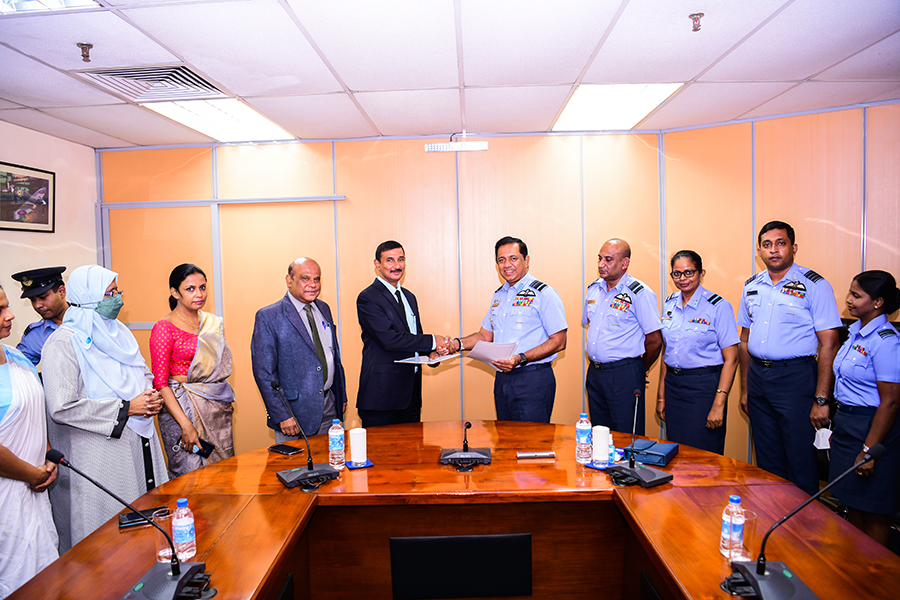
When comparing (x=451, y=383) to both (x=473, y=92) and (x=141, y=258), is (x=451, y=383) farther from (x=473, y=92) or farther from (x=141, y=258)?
(x=141, y=258)

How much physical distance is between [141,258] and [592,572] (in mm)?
4544

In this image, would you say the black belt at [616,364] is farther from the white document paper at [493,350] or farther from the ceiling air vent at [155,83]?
the ceiling air vent at [155,83]

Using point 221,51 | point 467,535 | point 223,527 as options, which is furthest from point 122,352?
point 467,535

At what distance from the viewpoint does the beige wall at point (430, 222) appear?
4422mm

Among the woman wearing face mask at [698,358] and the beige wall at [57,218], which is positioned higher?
the beige wall at [57,218]

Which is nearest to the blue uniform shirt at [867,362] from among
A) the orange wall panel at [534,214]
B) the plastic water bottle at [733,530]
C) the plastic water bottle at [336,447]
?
the plastic water bottle at [733,530]

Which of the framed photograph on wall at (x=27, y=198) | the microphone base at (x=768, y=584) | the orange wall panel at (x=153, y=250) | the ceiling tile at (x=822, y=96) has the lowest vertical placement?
the microphone base at (x=768, y=584)

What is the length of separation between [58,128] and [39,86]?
1.06 metres

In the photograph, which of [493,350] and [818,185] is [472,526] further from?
[818,185]

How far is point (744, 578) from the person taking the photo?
1.39 meters

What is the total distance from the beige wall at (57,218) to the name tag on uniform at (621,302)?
14.5 ft

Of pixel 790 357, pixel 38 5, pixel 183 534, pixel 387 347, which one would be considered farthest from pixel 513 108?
pixel 183 534

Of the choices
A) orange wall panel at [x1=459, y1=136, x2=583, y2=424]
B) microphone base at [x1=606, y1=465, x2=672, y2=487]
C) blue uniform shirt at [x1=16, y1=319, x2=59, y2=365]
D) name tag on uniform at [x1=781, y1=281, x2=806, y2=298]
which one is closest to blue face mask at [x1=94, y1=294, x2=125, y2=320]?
blue uniform shirt at [x1=16, y1=319, x2=59, y2=365]

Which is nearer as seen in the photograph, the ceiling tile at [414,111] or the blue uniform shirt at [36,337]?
the blue uniform shirt at [36,337]
